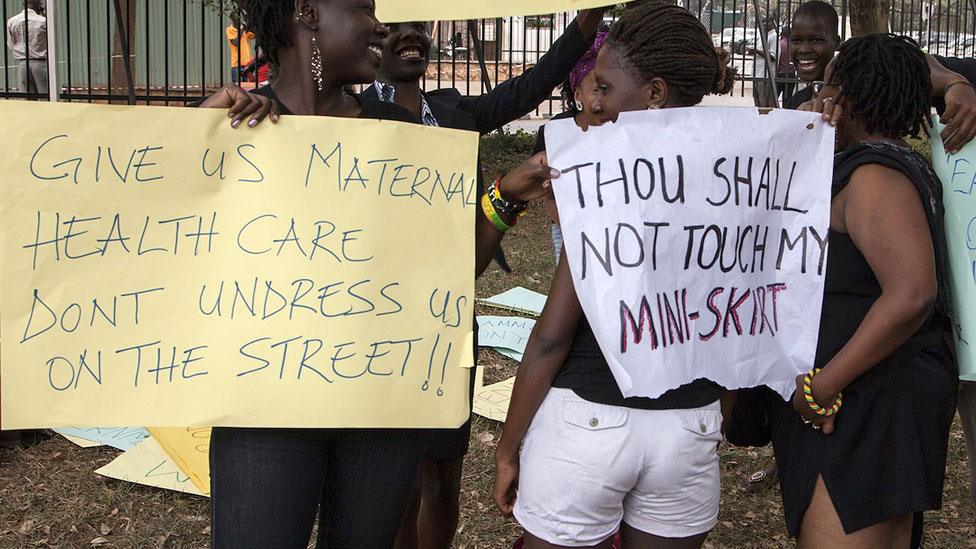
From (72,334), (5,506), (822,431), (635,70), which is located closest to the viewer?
(72,334)

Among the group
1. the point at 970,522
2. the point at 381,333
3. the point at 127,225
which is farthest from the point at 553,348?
the point at 970,522

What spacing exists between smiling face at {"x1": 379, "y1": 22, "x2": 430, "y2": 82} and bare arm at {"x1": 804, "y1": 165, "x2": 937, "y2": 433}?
1.45 m

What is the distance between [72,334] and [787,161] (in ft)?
5.26

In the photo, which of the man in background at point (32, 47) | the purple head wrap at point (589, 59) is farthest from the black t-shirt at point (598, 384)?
the man in background at point (32, 47)

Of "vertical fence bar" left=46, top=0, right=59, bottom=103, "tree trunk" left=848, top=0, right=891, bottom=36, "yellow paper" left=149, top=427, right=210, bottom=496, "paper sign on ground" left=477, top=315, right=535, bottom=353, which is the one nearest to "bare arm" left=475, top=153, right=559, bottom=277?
"vertical fence bar" left=46, top=0, right=59, bottom=103

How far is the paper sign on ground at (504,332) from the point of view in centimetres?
621

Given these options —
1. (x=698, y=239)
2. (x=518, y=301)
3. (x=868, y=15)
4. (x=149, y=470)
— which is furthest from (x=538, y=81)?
(x=868, y=15)

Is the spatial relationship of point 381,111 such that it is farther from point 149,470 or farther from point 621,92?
point 149,470

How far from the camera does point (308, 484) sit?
2248 mm

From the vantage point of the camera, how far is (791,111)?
2424 millimetres

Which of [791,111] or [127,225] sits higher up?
[791,111]

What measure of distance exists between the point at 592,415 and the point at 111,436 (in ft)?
11.1

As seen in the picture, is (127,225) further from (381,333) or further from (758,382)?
(758,382)

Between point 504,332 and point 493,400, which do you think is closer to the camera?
point 493,400
